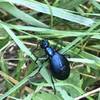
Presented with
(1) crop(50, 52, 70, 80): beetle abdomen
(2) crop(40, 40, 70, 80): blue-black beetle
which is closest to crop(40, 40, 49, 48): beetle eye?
(2) crop(40, 40, 70, 80): blue-black beetle

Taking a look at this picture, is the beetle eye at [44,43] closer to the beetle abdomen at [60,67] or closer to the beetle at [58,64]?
the beetle at [58,64]

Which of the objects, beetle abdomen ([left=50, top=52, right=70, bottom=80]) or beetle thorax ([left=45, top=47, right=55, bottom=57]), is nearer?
beetle abdomen ([left=50, top=52, right=70, bottom=80])

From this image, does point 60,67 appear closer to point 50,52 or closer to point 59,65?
point 59,65

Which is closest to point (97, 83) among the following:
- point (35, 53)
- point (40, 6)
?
point (35, 53)

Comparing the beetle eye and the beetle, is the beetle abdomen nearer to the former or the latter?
the beetle

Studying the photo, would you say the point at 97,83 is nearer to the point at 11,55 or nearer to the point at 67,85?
the point at 67,85

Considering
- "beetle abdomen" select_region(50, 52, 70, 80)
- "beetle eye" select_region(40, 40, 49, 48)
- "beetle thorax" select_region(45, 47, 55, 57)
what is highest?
"beetle eye" select_region(40, 40, 49, 48)

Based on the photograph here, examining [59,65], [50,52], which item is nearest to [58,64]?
[59,65]

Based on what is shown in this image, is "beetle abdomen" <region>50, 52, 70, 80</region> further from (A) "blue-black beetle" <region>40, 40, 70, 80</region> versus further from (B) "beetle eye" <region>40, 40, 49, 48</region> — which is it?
(B) "beetle eye" <region>40, 40, 49, 48</region>

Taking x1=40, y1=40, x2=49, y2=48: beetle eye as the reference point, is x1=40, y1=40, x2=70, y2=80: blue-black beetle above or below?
below

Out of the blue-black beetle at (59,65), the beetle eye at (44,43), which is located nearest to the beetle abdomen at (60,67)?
the blue-black beetle at (59,65)
